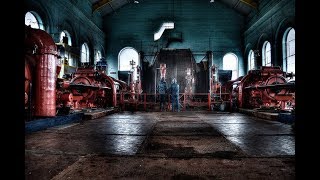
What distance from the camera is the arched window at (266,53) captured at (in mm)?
15844

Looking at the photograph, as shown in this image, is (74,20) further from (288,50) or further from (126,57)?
(288,50)

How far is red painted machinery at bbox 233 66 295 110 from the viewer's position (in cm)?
755

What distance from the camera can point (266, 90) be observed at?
27.2 ft

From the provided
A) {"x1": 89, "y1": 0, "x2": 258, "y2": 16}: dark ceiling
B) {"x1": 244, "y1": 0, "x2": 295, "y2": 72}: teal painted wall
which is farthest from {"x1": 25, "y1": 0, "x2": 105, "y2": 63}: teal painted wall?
{"x1": 244, "y1": 0, "x2": 295, "y2": 72}: teal painted wall

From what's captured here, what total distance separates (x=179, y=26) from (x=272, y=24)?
7.72 metres

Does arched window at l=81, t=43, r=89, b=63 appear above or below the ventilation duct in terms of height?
below

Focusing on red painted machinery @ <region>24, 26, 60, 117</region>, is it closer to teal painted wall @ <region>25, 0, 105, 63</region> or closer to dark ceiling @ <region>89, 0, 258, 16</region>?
teal painted wall @ <region>25, 0, 105, 63</region>

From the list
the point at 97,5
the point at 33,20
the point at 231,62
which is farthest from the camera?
the point at 231,62

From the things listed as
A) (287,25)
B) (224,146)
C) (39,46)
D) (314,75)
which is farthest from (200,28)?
(314,75)

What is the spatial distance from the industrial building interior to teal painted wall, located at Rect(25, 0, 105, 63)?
0.06 metres

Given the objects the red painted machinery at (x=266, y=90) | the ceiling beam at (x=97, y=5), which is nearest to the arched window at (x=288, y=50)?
the red painted machinery at (x=266, y=90)

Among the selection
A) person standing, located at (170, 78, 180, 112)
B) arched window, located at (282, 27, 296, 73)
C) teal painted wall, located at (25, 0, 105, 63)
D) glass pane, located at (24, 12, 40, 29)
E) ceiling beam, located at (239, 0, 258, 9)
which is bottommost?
person standing, located at (170, 78, 180, 112)

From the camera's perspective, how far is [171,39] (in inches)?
778

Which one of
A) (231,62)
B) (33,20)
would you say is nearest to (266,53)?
(231,62)
